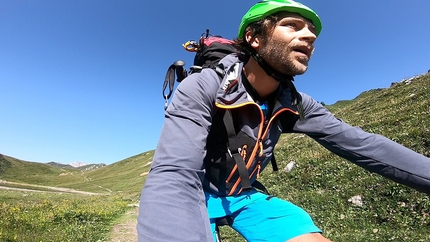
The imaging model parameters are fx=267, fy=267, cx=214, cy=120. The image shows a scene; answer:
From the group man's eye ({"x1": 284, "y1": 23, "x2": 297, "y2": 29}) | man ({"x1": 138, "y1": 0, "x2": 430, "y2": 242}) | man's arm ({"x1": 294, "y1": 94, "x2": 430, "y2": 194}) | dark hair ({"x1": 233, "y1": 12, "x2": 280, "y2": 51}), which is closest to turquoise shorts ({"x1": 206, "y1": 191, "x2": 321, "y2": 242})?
man ({"x1": 138, "y1": 0, "x2": 430, "y2": 242})

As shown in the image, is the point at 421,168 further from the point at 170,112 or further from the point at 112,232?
the point at 112,232

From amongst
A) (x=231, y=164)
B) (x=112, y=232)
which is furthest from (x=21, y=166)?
(x=231, y=164)

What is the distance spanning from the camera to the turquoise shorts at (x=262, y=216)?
2443mm

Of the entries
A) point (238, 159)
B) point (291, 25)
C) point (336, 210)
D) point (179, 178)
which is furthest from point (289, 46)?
point (336, 210)

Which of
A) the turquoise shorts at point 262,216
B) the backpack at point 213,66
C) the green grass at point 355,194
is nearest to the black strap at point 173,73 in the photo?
the backpack at point 213,66

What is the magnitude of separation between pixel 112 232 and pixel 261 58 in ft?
31.5

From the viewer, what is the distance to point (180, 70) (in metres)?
3.38

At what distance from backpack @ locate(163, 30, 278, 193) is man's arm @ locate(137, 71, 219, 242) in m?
0.43

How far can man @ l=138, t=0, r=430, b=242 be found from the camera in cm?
213

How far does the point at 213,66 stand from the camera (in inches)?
114

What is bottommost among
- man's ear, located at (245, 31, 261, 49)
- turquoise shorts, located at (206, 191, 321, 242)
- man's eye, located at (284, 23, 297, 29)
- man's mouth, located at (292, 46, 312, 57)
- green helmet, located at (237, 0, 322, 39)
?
turquoise shorts, located at (206, 191, 321, 242)

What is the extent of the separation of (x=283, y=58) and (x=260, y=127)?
752mm

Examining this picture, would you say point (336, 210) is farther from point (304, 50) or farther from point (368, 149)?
point (304, 50)

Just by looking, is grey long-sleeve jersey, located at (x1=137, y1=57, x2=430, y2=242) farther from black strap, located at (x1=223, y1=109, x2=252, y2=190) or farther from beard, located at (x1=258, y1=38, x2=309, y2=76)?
beard, located at (x1=258, y1=38, x2=309, y2=76)
